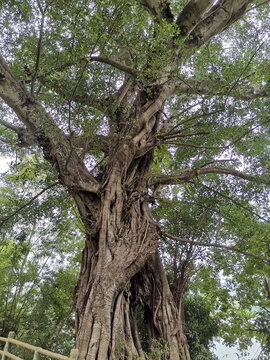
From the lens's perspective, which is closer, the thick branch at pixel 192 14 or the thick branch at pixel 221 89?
the thick branch at pixel 221 89

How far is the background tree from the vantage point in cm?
307

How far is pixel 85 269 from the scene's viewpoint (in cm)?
352

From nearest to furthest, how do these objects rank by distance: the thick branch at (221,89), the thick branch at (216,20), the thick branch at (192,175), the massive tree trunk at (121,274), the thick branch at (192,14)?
the massive tree trunk at (121,274) < the thick branch at (221,89) < the thick branch at (192,14) < the thick branch at (192,175) < the thick branch at (216,20)

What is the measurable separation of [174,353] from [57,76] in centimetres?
371

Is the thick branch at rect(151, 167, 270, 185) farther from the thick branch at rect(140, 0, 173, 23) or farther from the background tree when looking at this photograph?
the thick branch at rect(140, 0, 173, 23)

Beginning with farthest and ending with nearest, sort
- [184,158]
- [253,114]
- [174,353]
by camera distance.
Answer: [184,158] < [253,114] < [174,353]

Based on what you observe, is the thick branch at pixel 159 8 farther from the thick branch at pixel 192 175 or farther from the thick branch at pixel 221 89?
the thick branch at pixel 192 175

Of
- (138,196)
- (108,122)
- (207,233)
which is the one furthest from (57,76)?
(207,233)

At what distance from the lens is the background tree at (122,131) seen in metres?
3.07

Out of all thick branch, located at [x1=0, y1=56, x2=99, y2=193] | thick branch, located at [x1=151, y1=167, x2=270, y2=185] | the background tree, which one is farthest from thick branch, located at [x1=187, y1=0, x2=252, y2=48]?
thick branch, located at [x1=0, y1=56, x2=99, y2=193]

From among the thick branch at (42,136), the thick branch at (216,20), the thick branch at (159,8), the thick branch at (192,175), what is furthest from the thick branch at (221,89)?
the thick branch at (42,136)

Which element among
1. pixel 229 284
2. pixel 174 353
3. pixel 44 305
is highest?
pixel 229 284

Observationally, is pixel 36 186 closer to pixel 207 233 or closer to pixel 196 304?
pixel 207 233

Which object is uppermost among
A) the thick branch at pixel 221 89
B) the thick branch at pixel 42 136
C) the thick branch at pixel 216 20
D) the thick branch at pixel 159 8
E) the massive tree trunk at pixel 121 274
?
the thick branch at pixel 216 20
